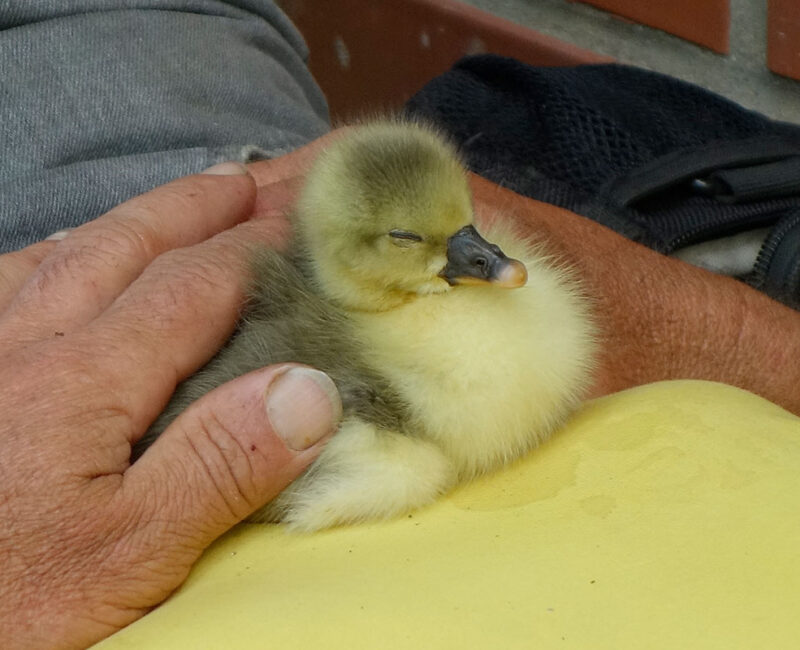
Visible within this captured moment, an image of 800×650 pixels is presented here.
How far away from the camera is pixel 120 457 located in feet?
2.01

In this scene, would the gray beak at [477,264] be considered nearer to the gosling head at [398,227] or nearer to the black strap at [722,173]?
the gosling head at [398,227]

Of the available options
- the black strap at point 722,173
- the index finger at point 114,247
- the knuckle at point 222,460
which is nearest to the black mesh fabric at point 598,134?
the black strap at point 722,173

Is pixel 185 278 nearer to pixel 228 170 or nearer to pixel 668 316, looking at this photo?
pixel 228 170

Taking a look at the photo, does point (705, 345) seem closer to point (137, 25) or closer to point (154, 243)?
point (154, 243)

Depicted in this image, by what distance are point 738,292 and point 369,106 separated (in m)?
0.91

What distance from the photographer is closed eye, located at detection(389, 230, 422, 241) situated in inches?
26.6

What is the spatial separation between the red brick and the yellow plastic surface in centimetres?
103

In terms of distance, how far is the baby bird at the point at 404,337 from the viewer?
0.62m

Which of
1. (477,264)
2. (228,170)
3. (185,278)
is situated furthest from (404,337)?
(228,170)

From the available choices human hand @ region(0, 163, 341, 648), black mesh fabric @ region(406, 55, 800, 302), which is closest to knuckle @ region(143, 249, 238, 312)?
human hand @ region(0, 163, 341, 648)

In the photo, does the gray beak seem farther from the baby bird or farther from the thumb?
the thumb

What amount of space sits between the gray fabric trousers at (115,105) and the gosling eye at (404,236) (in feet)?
1.43

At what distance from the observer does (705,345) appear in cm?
99

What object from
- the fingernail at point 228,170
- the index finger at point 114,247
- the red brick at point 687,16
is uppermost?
the index finger at point 114,247
